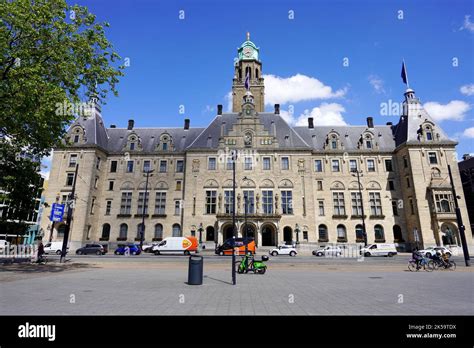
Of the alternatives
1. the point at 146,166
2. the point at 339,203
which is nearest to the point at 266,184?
the point at 339,203

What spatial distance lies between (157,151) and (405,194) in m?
42.0

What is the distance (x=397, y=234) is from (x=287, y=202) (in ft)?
60.1

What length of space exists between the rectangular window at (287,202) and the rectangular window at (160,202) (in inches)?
777

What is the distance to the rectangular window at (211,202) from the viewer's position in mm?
41625

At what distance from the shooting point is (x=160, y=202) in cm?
4416

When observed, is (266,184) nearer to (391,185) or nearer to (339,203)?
(339,203)

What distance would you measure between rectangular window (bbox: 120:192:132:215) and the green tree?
2656 cm

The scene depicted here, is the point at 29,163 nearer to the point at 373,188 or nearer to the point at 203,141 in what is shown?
the point at 203,141

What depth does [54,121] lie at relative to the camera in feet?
47.7

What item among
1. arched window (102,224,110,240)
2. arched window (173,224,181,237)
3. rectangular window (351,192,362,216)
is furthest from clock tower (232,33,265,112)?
arched window (102,224,110,240)

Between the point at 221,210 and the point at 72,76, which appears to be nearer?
the point at 72,76

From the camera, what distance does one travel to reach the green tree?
12758 mm
